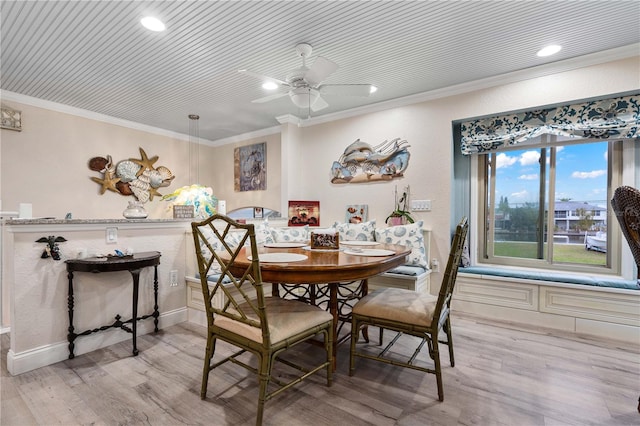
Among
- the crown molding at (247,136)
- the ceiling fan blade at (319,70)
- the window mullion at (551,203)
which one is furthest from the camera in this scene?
the crown molding at (247,136)

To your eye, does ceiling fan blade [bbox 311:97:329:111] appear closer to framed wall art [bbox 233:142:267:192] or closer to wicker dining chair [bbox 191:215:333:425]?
wicker dining chair [bbox 191:215:333:425]

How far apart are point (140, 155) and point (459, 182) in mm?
4584

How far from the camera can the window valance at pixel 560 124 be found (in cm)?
257

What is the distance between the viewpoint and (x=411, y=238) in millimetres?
3156

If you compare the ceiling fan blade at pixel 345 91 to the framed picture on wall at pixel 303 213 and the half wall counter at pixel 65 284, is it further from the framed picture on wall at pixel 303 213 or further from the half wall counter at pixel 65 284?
the half wall counter at pixel 65 284

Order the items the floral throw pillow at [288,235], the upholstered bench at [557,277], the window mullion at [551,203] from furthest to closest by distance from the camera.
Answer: the floral throw pillow at [288,235]
the window mullion at [551,203]
the upholstered bench at [557,277]

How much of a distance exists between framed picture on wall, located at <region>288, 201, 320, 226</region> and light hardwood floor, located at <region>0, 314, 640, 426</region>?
2020 millimetres

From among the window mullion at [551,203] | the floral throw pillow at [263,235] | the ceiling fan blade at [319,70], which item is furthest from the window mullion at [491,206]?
the floral throw pillow at [263,235]

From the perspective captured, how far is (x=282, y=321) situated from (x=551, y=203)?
124 inches

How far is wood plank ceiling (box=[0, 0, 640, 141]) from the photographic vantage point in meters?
2.05

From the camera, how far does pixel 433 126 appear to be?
11.1 ft

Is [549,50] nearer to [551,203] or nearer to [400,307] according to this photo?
[551,203]

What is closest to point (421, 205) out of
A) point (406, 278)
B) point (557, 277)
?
point (406, 278)

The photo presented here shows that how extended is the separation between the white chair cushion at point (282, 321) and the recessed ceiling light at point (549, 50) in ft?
9.46
